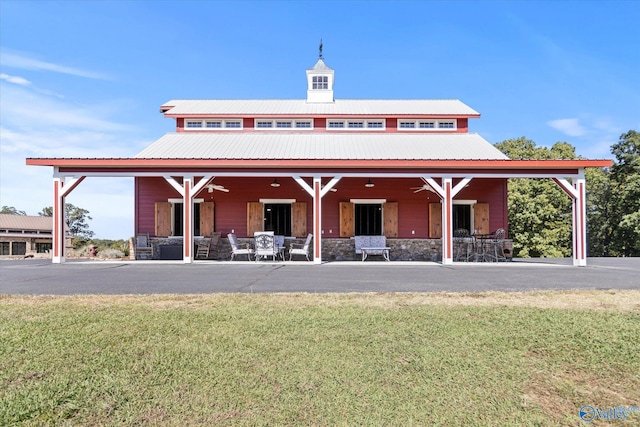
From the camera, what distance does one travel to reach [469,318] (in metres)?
4.49

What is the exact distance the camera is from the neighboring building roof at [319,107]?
16656mm

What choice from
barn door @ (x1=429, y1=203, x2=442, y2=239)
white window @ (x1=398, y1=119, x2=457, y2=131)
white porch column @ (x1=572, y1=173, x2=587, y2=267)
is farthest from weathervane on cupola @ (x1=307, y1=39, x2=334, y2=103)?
white porch column @ (x1=572, y1=173, x2=587, y2=267)

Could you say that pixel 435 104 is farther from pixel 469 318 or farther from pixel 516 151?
pixel 469 318

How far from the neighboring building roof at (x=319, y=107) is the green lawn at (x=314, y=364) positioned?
12.8 metres

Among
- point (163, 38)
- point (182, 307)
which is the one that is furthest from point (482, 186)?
point (182, 307)

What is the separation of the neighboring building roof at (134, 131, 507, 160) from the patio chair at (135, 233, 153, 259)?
279 cm

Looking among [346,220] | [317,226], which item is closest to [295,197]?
[346,220]

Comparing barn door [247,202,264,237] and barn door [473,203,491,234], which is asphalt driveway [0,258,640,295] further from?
barn door [473,203,491,234]

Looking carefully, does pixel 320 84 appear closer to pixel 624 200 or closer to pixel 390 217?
pixel 390 217

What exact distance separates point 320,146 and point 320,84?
21.6 ft

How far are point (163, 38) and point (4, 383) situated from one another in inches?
392

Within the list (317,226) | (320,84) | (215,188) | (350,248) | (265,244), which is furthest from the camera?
(320,84)

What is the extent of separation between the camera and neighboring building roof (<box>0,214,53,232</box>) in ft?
81.2

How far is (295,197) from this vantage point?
14555 millimetres
